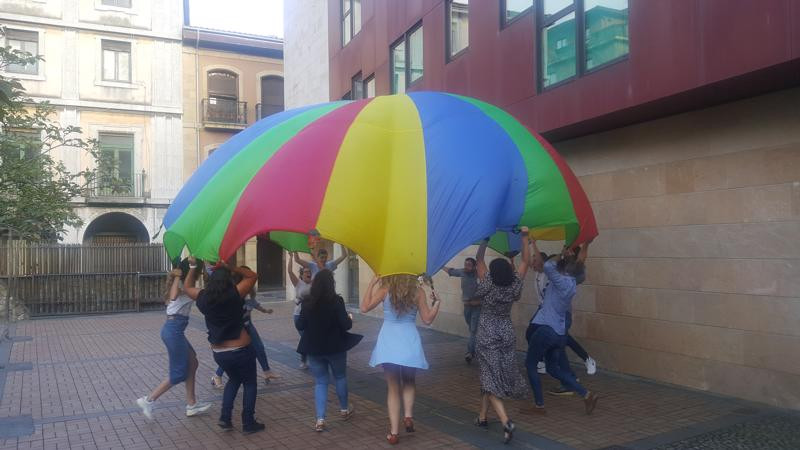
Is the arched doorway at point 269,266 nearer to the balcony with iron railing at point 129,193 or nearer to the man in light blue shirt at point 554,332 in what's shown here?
the balcony with iron railing at point 129,193

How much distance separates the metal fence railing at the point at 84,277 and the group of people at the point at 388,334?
47.2 ft

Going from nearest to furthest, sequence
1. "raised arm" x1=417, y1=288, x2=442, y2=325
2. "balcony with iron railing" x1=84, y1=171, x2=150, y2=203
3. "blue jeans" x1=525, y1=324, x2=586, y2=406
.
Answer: "raised arm" x1=417, y1=288, x2=442, y2=325 < "blue jeans" x1=525, y1=324, x2=586, y2=406 < "balcony with iron railing" x1=84, y1=171, x2=150, y2=203

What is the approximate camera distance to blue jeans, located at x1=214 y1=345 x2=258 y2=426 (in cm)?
586

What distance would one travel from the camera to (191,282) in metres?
6.35

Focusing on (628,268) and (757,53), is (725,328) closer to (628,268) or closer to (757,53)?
(628,268)

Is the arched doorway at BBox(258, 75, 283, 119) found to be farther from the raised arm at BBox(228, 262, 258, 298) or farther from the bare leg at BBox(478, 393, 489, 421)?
the bare leg at BBox(478, 393, 489, 421)

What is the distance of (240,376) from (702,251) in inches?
211

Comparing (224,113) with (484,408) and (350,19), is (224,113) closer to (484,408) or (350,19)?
(350,19)

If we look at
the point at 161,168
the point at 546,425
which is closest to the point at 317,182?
the point at 546,425

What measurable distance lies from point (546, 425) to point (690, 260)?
2892 mm

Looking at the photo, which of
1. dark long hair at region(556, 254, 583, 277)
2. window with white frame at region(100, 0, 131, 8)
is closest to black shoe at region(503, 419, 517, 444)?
dark long hair at region(556, 254, 583, 277)

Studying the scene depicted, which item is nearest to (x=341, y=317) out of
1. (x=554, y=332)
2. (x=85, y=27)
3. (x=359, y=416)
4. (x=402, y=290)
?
(x=402, y=290)

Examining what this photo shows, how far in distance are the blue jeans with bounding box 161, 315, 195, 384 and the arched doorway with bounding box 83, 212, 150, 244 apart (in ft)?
67.6

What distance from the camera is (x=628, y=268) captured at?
8578 millimetres
